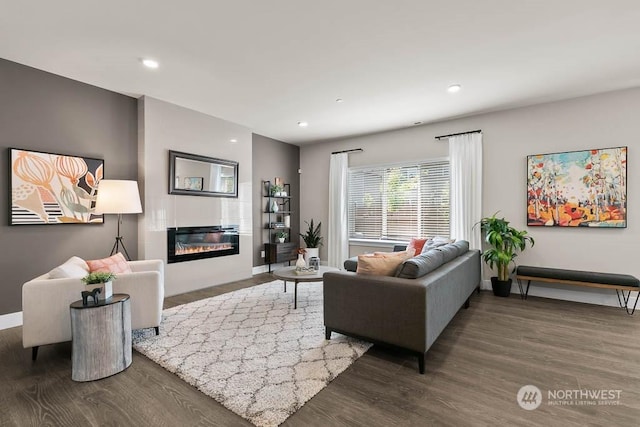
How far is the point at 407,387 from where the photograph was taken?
2.14m

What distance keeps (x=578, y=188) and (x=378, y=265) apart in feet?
11.8

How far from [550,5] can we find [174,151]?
4.67 m

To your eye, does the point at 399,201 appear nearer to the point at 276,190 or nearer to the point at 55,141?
the point at 276,190

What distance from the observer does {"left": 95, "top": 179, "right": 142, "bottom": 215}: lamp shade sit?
11.2ft

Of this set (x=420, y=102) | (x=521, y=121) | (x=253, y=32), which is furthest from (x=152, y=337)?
(x=521, y=121)

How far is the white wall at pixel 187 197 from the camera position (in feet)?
14.0

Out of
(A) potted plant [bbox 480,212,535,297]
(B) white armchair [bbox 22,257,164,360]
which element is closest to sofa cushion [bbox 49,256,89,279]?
(B) white armchair [bbox 22,257,164,360]

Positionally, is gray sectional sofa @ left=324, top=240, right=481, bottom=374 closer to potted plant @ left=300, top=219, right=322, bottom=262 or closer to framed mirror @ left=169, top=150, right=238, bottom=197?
framed mirror @ left=169, top=150, right=238, bottom=197

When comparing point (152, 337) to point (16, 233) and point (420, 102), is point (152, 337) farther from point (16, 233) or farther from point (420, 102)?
point (420, 102)

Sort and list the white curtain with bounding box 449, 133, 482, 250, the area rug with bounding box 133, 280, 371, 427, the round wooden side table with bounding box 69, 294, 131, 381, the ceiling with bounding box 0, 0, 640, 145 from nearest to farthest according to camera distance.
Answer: the area rug with bounding box 133, 280, 371, 427 < the round wooden side table with bounding box 69, 294, 131, 381 < the ceiling with bounding box 0, 0, 640, 145 < the white curtain with bounding box 449, 133, 482, 250

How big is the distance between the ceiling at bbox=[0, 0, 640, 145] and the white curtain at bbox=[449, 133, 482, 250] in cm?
75

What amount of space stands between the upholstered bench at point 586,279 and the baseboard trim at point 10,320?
6.42 metres

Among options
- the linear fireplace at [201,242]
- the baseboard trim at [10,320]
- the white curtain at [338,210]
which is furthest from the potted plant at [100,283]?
the white curtain at [338,210]

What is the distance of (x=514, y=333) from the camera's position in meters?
3.11
